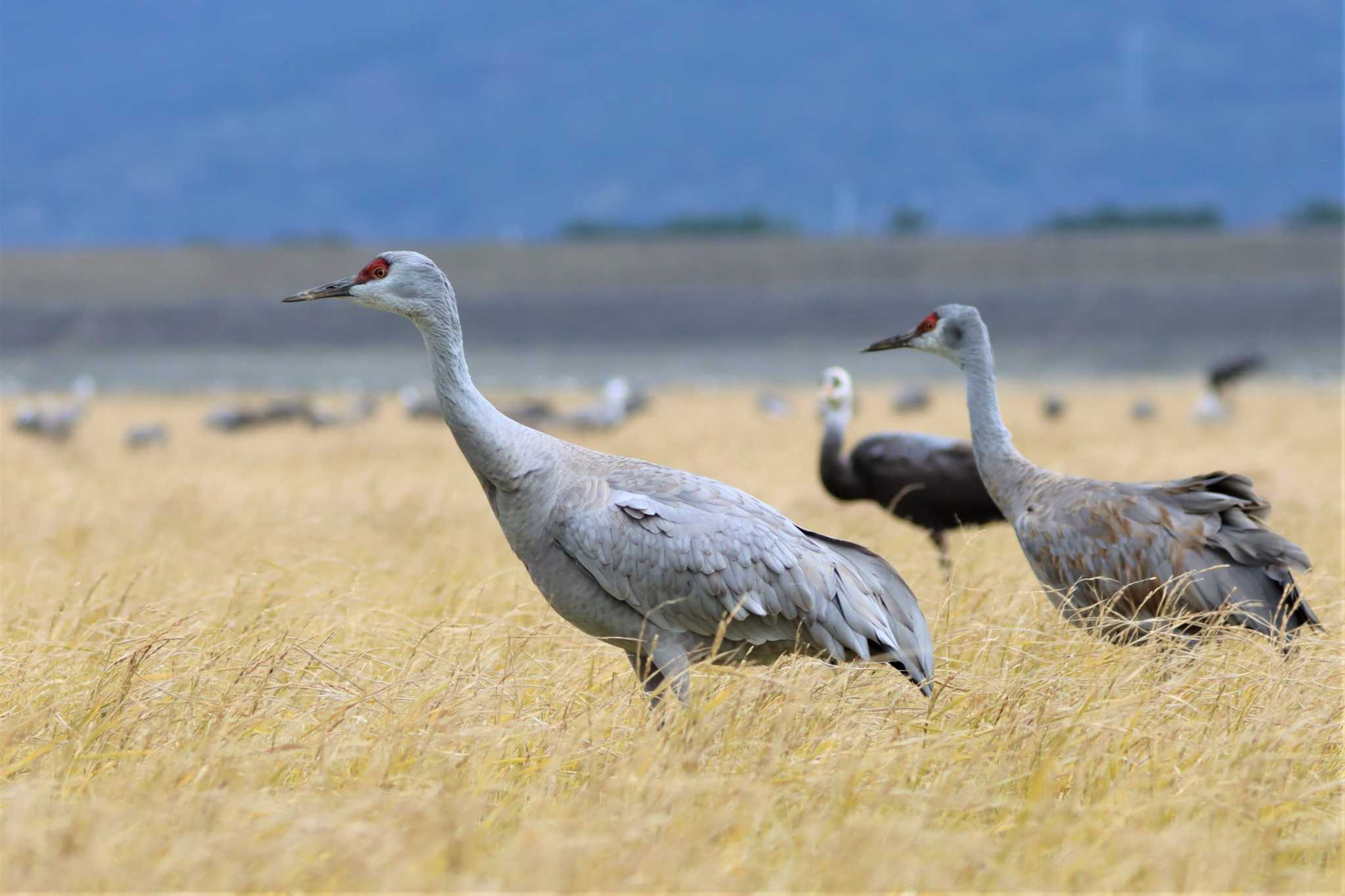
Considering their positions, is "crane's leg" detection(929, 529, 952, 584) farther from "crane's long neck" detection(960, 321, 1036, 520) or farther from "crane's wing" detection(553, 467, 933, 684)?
"crane's wing" detection(553, 467, 933, 684)

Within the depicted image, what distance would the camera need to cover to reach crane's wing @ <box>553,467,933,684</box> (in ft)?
15.4

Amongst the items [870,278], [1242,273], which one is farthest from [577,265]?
[1242,273]

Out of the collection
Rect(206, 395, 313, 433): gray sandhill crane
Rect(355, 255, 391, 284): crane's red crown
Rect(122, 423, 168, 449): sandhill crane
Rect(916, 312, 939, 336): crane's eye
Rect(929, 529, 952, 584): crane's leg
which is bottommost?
Rect(206, 395, 313, 433): gray sandhill crane

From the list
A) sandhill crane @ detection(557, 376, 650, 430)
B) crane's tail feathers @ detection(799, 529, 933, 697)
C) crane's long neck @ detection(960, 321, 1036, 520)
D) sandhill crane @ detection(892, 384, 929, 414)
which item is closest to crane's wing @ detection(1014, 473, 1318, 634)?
crane's long neck @ detection(960, 321, 1036, 520)

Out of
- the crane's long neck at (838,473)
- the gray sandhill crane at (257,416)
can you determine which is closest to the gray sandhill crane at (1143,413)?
the gray sandhill crane at (257,416)

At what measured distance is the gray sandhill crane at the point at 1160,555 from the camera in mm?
5477

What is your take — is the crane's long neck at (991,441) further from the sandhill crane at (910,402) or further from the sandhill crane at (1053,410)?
the sandhill crane at (910,402)

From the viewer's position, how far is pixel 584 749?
4254 mm

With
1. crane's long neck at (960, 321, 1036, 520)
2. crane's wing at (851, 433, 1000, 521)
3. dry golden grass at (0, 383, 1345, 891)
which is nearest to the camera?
dry golden grass at (0, 383, 1345, 891)

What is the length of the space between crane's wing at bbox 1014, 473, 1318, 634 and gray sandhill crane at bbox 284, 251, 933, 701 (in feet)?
3.33

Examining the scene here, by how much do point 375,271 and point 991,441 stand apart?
2650 mm

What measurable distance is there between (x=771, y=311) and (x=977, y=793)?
137 ft

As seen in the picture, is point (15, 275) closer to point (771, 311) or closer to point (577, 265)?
point (577, 265)

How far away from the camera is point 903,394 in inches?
923
